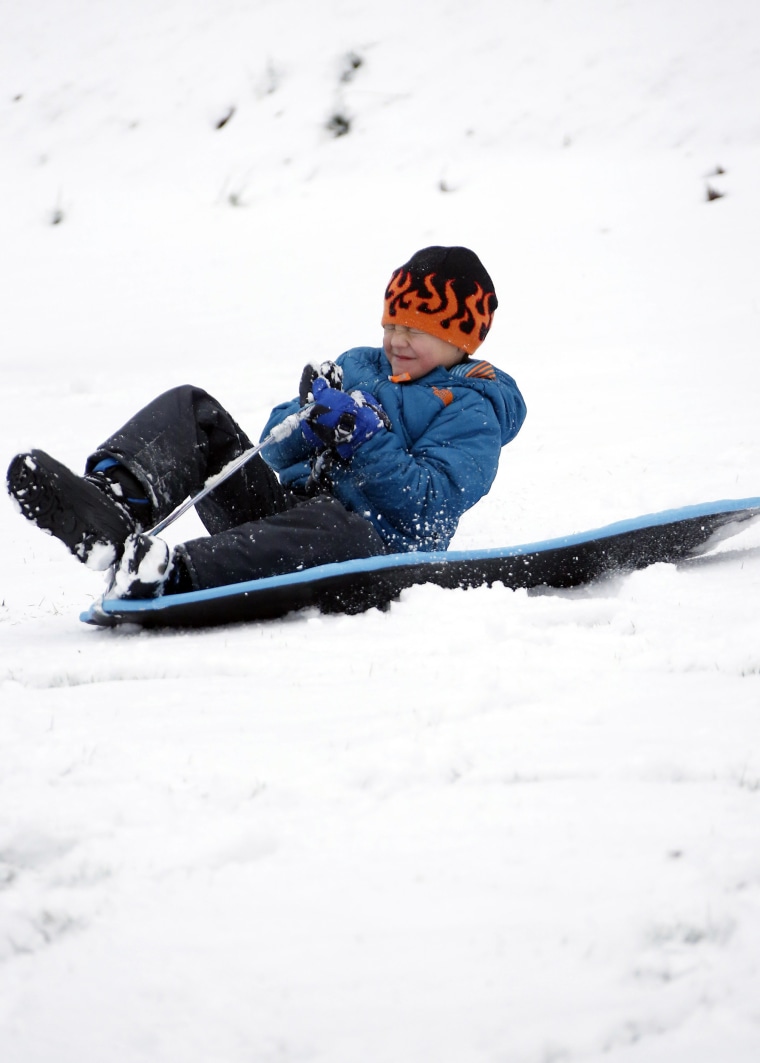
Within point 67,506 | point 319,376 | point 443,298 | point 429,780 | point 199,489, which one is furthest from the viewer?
point 443,298

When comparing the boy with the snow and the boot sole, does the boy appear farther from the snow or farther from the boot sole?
the snow

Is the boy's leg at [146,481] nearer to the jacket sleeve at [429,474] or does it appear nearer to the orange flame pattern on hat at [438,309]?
the jacket sleeve at [429,474]

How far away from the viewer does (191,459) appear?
9.41 ft

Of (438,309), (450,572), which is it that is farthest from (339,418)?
(438,309)

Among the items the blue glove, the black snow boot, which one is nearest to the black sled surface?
the black snow boot

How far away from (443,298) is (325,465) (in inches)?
31.0

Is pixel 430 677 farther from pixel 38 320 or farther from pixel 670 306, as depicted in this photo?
pixel 38 320

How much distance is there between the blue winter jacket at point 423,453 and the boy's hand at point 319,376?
221 millimetres

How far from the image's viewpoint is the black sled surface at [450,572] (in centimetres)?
253

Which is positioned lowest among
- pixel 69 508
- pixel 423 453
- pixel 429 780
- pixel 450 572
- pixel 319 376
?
pixel 429 780

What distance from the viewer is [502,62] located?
385 inches

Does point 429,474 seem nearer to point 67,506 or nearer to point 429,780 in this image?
point 67,506

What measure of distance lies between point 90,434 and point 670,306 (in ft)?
13.9

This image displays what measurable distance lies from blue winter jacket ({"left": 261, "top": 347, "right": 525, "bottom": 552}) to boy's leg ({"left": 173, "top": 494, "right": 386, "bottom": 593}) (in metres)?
0.19
